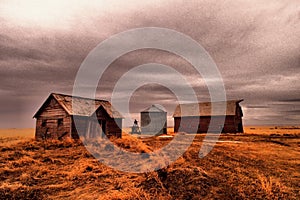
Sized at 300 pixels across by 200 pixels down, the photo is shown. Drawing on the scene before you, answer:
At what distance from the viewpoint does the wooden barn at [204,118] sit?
125ft

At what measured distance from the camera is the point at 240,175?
7898 millimetres

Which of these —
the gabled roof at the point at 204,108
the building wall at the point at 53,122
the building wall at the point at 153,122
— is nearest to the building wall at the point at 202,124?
the gabled roof at the point at 204,108

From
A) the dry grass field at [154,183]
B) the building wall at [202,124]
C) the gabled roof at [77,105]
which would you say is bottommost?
the dry grass field at [154,183]

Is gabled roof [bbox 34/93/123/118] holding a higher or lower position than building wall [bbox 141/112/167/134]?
higher

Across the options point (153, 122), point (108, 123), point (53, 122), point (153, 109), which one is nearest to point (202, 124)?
point (153, 122)

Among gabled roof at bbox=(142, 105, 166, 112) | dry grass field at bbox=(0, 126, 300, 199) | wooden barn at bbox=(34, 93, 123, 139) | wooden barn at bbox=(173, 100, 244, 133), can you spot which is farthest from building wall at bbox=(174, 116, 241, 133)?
dry grass field at bbox=(0, 126, 300, 199)

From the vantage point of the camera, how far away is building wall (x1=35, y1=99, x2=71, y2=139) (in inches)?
842

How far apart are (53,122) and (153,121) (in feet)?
75.6

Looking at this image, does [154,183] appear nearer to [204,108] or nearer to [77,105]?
[77,105]

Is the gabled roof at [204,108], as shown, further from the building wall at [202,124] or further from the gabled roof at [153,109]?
the gabled roof at [153,109]

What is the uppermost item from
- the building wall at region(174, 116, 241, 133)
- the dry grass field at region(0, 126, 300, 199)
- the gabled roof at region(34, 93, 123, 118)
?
the gabled roof at region(34, 93, 123, 118)

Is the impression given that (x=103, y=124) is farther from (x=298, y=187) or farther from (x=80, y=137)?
(x=298, y=187)

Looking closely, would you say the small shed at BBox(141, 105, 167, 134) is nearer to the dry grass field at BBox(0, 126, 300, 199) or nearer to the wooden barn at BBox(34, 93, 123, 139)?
the wooden barn at BBox(34, 93, 123, 139)

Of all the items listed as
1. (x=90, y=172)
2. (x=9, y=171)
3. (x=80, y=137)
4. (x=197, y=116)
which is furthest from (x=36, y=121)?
(x=197, y=116)
